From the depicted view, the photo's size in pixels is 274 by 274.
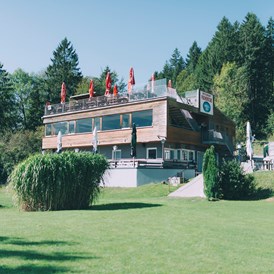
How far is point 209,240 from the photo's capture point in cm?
757

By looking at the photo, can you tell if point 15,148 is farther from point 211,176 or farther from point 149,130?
point 211,176

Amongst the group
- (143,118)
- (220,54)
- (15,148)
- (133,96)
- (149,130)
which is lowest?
(15,148)

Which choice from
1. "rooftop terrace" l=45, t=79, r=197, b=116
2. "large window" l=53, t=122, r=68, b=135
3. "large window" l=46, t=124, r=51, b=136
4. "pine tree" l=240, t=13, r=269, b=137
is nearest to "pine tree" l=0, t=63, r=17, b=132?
"large window" l=46, t=124, r=51, b=136

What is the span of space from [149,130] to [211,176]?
14.4m

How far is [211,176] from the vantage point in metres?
19.5

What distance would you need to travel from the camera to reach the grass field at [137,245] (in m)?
5.41

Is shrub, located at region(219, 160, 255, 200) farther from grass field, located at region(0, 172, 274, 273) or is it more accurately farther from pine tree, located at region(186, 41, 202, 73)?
pine tree, located at region(186, 41, 202, 73)

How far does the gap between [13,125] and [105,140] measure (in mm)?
32056

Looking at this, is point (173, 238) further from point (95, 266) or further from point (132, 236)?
point (95, 266)

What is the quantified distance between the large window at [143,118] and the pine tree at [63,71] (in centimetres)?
3511

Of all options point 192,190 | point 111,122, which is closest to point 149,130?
point 111,122

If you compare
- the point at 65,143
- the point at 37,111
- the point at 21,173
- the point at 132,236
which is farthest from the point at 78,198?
the point at 37,111

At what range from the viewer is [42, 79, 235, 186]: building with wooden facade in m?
30.7

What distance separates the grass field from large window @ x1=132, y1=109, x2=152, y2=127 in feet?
74.9
